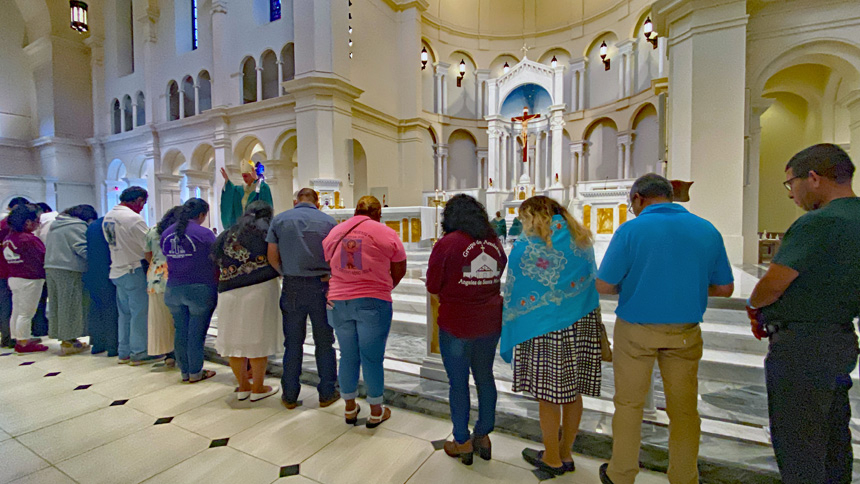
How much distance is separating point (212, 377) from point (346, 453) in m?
2.07

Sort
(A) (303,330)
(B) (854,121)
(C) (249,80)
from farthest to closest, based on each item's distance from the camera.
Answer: (C) (249,80) < (B) (854,121) < (A) (303,330)

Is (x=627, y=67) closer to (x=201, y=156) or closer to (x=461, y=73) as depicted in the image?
(x=461, y=73)

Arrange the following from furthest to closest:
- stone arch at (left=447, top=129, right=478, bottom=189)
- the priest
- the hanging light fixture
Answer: stone arch at (left=447, top=129, right=478, bottom=189) → the hanging light fixture → the priest

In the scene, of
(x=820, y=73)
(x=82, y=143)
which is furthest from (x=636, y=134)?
(x=82, y=143)

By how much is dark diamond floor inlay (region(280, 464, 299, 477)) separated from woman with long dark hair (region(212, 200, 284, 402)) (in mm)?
1072

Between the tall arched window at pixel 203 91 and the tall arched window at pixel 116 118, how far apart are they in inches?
216

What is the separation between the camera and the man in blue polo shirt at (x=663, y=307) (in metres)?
1.81

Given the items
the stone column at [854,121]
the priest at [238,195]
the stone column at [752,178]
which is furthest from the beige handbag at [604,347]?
the stone column at [854,121]

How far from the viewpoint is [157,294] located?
3.84 meters

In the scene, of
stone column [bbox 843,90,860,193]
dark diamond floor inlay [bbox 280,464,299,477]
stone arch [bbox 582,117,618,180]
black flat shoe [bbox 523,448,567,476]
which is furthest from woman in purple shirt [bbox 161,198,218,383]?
stone arch [bbox 582,117,618,180]

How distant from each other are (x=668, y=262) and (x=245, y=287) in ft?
9.56

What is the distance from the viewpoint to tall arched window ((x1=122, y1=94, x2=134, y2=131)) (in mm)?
17188

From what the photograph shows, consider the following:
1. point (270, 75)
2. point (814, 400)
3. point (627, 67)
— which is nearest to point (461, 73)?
point (627, 67)

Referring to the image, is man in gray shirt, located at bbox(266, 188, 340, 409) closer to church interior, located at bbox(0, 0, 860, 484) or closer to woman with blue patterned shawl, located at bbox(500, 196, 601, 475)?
church interior, located at bbox(0, 0, 860, 484)
